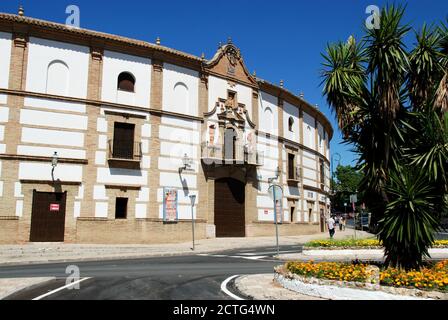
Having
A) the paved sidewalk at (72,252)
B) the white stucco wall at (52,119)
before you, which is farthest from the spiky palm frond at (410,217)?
the white stucco wall at (52,119)

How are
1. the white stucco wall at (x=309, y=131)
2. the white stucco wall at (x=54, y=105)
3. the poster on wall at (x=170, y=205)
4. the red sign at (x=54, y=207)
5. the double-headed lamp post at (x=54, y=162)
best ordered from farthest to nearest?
the white stucco wall at (x=309, y=131), the poster on wall at (x=170, y=205), the white stucco wall at (x=54, y=105), the red sign at (x=54, y=207), the double-headed lamp post at (x=54, y=162)

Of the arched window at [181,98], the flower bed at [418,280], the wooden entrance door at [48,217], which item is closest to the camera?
the flower bed at [418,280]

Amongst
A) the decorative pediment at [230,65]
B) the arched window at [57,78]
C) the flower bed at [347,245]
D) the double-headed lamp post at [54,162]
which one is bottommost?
the flower bed at [347,245]

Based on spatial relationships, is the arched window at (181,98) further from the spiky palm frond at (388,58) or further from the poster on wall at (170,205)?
the spiky palm frond at (388,58)

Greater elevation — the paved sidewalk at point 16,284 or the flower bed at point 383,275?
the flower bed at point 383,275

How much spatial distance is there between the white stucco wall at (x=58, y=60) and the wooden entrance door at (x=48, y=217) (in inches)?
231

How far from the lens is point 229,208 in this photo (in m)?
31.2

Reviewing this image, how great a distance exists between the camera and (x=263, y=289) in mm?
9422

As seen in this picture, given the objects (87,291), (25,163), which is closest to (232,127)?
(25,163)

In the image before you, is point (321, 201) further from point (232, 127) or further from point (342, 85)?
point (342, 85)

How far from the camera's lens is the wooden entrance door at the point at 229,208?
30.6m

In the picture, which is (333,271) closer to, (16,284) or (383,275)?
(383,275)
